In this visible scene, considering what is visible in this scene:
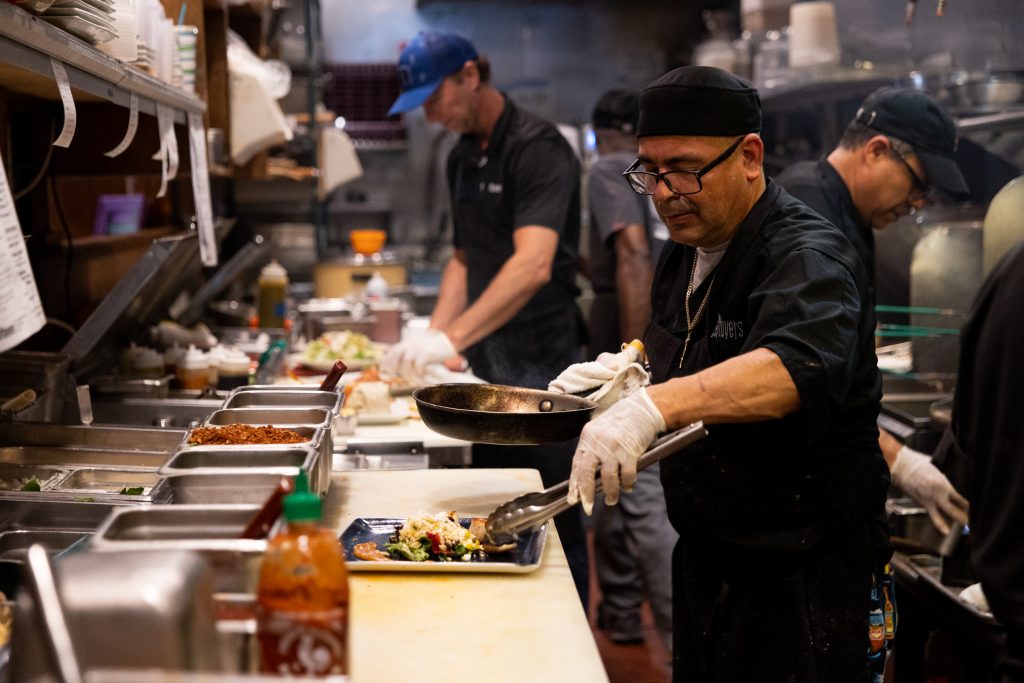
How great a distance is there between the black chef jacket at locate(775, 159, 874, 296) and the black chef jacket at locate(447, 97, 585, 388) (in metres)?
1.07

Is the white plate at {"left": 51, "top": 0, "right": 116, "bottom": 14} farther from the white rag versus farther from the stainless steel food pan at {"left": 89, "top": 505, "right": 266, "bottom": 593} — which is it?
Answer: the white rag

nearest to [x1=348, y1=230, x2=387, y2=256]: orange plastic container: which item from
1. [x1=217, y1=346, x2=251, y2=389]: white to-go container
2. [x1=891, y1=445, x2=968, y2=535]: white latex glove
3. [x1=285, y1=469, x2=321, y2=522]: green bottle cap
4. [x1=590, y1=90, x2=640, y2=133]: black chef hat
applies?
[x1=590, y1=90, x2=640, y2=133]: black chef hat

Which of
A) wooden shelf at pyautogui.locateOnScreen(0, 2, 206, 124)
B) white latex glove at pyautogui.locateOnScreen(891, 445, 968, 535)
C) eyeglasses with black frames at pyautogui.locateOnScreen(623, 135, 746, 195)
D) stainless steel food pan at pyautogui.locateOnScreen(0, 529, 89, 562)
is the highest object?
wooden shelf at pyautogui.locateOnScreen(0, 2, 206, 124)

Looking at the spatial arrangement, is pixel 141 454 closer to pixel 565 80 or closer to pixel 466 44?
pixel 466 44

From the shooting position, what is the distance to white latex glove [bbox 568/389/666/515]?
5.90ft

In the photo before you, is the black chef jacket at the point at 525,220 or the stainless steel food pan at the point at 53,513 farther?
the black chef jacket at the point at 525,220

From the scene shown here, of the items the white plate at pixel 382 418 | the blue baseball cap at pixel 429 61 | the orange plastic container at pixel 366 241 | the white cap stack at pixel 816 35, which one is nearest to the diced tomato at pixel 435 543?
the white plate at pixel 382 418

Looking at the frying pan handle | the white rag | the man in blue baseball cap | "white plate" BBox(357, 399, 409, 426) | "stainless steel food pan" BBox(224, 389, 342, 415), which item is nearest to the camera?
the frying pan handle

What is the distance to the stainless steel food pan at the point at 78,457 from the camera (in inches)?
92.0

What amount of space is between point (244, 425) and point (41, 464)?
564mm

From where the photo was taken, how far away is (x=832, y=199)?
294 centimetres

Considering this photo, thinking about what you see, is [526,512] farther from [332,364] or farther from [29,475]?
[332,364]

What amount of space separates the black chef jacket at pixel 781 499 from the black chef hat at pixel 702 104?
0.19 meters

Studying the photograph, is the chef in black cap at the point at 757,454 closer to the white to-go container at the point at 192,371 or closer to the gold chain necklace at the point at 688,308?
the gold chain necklace at the point at 688,308
